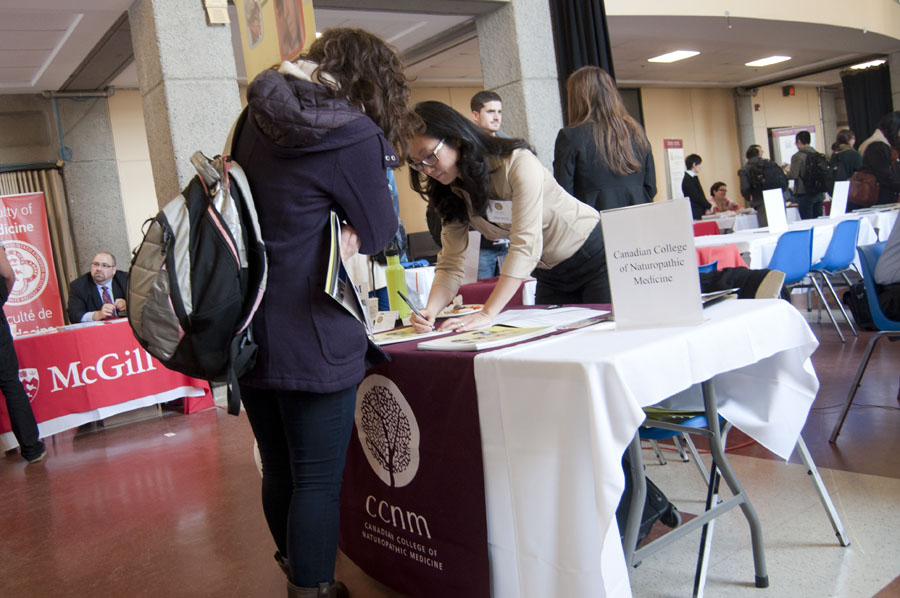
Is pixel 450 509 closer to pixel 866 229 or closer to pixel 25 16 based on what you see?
pixel 866 229

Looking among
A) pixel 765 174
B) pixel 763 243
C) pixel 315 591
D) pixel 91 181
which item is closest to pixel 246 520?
pixel 315 591

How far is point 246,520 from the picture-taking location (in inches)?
106

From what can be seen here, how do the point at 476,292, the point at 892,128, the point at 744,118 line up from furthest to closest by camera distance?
1. the point at 744,118
2. the point at 892,128
3. the point at 476,292

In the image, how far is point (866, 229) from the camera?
5.09 metres

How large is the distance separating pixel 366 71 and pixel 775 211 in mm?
3804

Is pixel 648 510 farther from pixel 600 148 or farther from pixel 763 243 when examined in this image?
pixel 763 243

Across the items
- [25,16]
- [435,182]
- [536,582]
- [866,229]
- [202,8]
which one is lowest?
[536,582]

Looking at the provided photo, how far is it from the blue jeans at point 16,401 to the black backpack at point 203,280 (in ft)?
9.65

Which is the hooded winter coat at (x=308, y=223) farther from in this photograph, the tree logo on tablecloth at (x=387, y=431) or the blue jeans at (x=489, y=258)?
the blue jeans at (x=489, y=258)

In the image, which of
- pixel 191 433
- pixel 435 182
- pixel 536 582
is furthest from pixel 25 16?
pixel 536 582

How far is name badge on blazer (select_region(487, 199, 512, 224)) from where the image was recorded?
6.49ft

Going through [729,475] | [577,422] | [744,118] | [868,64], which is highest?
[868,64]

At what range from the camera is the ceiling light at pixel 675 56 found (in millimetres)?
10415

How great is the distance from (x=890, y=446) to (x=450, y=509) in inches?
69.1
